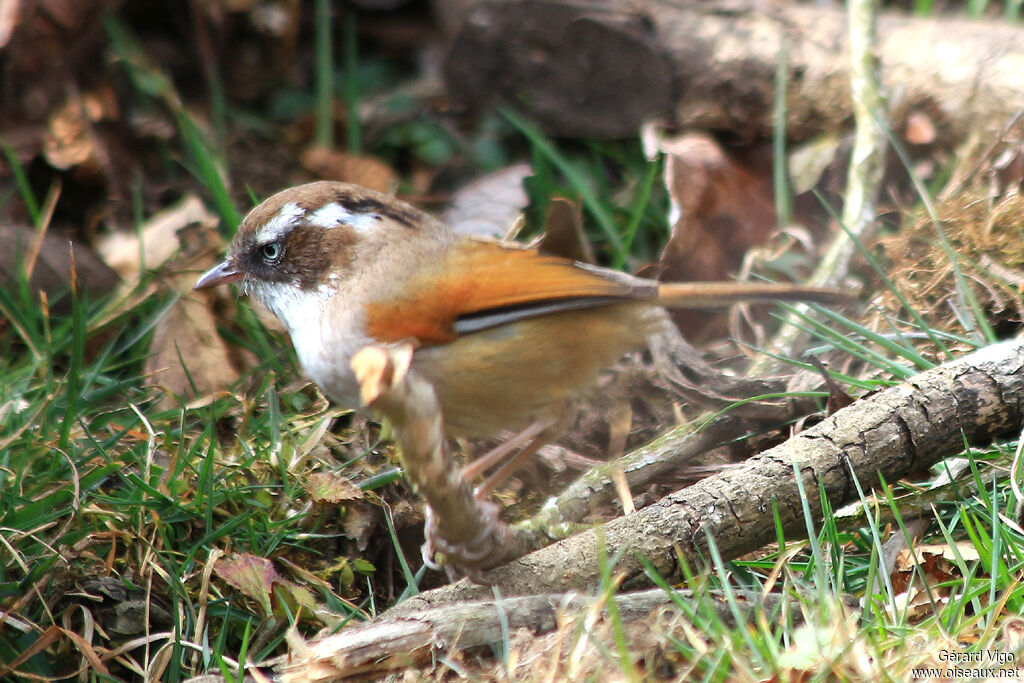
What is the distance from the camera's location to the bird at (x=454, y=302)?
3.21 meters

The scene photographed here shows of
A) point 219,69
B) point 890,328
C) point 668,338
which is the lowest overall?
point 219,69

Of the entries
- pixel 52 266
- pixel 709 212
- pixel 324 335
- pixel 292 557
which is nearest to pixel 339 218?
pixel 324 335

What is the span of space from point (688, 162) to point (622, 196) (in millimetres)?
421

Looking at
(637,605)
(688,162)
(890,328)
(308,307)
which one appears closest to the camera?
(637,605)

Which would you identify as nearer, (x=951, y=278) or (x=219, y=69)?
(x=951, y=278)

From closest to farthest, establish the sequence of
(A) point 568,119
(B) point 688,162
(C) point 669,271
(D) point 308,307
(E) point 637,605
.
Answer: (E) point 637,605 < (D) point 308,307 < (C) point 669,271 < (B) point 688,162 < (A) point 568,119

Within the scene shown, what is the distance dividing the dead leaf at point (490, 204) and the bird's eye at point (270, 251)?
1606 mm

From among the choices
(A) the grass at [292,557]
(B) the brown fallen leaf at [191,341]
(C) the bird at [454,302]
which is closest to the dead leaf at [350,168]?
(B) the brown fallen leaf at [191,341]

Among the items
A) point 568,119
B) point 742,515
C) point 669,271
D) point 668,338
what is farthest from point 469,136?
point 742,515

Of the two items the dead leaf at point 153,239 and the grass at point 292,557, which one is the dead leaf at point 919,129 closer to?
the grass at point 292,557

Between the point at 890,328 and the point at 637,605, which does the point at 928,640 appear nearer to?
the point at 637,605

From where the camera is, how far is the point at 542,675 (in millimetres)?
2445

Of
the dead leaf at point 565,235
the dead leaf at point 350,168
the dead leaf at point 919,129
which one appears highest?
the dead leaf at point 919,129

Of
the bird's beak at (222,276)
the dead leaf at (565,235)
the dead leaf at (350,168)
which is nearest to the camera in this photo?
the bird's beak at (222,276)
